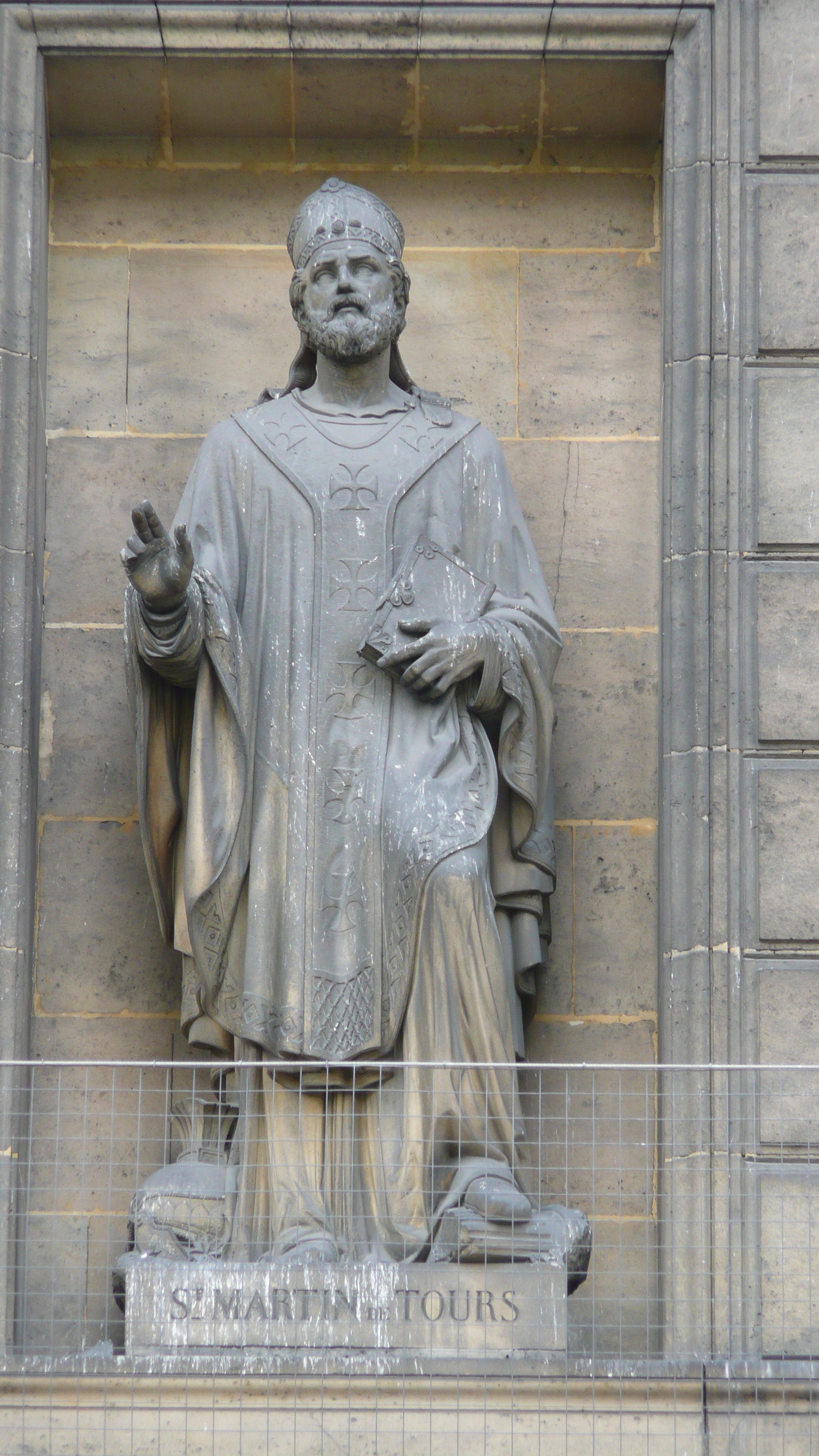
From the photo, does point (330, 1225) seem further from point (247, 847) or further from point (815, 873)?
point (815, 873)

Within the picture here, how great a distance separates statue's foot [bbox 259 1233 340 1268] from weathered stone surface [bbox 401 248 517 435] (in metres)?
2.38

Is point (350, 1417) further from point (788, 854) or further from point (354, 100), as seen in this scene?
point (354, 100)

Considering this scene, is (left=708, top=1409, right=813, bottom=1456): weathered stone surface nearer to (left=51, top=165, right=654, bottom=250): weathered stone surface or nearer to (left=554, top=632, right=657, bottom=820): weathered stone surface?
(left=554, top=632, right=657, bottom=820): weathered stone surface

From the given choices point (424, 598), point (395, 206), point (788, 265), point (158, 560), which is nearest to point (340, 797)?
point (424, 598)

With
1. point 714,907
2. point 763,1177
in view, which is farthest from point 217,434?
point 763,1177

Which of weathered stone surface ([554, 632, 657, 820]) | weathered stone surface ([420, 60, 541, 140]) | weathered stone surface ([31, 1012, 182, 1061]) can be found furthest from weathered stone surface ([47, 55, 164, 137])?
weathered stone surface ([31, 1012, 182, 1061])

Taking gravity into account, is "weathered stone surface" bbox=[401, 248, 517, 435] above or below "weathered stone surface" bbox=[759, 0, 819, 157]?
below

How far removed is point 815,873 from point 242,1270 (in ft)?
5.81

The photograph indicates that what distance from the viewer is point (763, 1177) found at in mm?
6734

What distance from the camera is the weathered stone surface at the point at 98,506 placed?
751 cm

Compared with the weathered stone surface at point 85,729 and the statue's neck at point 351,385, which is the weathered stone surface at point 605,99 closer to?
the statue's neck at point 351,385

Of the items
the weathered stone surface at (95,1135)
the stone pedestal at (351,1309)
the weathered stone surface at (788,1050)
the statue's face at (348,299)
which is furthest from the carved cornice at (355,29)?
the stone pedestal at (351,1309)

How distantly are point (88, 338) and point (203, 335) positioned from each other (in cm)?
31

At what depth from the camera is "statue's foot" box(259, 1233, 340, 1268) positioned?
20.4 ft
